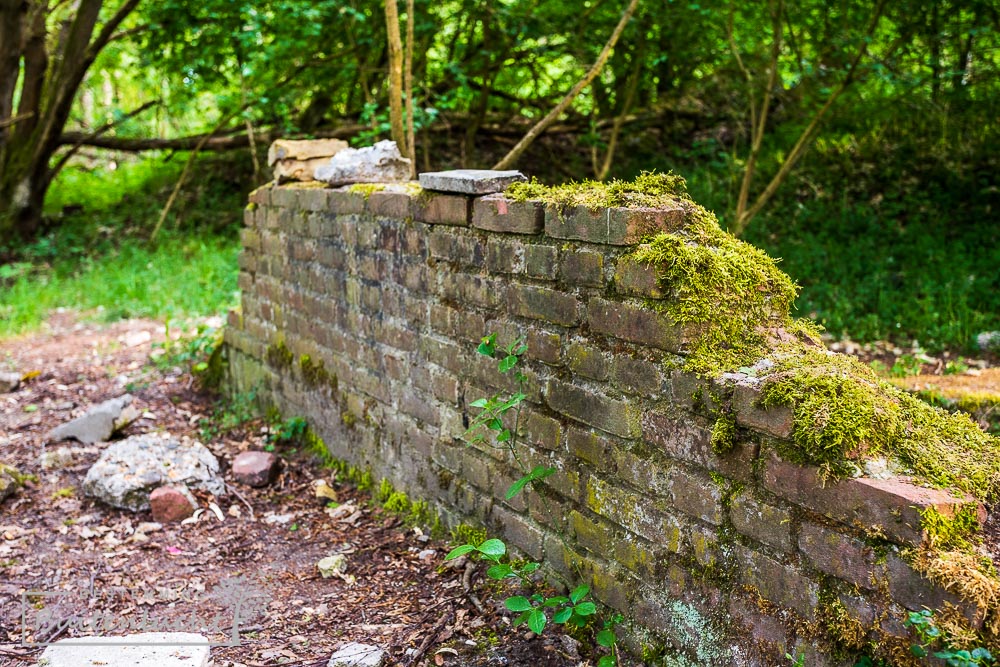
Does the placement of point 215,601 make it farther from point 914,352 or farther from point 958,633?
point 914,352

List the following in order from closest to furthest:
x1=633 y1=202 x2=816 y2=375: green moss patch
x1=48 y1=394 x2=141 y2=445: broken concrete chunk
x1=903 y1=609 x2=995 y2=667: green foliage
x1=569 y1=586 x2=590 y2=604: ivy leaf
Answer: x1=903 y1=609 x2=995 y2=667: green foliage
x1=633 y1=202 x2=816 y2=375: green moss patch
x1=569 y1=586 x2=590 y2=604: ivy leaf
x1=48 y1=394 x2=141 y2=445: broken concrete chunk

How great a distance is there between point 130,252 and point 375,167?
719 centimetres

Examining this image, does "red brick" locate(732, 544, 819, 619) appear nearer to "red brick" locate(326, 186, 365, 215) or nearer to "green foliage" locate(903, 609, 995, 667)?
"green foliage" locate(903, 609, 995, 667)

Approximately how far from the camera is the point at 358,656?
309 centimetres

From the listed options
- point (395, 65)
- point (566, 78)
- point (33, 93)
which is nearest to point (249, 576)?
point (395, 65)

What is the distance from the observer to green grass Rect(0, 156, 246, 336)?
844 cm

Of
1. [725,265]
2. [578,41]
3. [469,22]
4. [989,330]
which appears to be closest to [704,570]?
[725,265]

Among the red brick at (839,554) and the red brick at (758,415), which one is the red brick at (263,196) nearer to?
the red brick at (758,415)

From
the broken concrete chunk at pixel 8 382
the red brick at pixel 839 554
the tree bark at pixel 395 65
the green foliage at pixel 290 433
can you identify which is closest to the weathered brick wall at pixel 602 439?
the red brick at pixel 839 554

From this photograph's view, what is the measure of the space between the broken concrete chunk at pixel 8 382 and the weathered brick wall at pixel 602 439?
3.29m

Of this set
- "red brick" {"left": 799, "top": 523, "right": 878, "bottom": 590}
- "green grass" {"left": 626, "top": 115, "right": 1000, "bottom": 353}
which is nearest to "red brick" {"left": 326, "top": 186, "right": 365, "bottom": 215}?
"red brick" {"left": 799, "top": 523, "right": 878, "bottom": 590}

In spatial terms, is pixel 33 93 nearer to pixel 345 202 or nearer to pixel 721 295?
pixel 345 202

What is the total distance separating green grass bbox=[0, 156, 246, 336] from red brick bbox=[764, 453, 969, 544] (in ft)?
20.7

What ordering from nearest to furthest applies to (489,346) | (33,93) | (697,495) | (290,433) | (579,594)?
(697,495) < (579,594) < (489,346) < (290,433) < (33,93)
